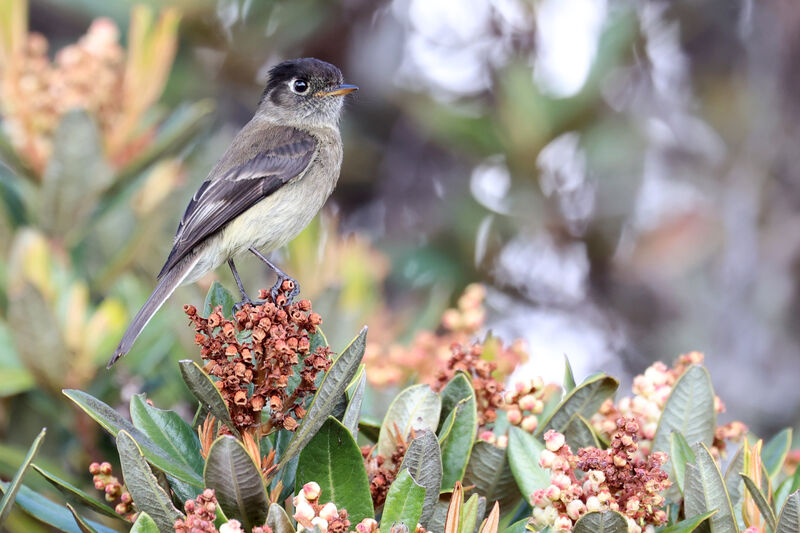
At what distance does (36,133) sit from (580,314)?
3.16 meters

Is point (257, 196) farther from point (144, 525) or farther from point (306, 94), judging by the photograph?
point (144, 525)

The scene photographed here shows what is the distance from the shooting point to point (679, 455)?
191cm

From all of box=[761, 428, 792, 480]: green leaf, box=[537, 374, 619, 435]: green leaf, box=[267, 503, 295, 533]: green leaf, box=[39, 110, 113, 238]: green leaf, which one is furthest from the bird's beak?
box=[267, 503, 295, 533]: green leaf

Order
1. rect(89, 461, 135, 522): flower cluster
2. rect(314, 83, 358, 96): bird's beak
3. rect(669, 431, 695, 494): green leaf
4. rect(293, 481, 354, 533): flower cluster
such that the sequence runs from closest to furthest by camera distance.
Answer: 1. rect(293, 481, 354, 533): flower cluster
2. rect(89, 461, 135, 522): flower cluster
3. rect(669, 431, 695, 494): green leaf
4. rect(314, 83, 358, 96): bird's beak

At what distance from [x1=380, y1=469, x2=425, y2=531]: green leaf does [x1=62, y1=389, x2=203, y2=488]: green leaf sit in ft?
1.16

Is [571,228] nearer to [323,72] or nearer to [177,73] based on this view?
[323,72]

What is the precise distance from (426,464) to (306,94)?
2394mm

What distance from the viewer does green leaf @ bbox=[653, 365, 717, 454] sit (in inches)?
80.4

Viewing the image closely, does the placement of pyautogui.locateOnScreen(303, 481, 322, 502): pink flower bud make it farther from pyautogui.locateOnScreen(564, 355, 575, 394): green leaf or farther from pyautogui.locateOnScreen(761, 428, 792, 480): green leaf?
pyautogui.locateOnScreen(761, 428, 792, 480): green leaf

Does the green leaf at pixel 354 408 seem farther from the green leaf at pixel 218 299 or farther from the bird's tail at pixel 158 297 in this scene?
the bird's tail at pixel 158 297

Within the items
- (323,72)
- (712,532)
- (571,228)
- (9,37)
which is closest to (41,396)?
(9,37)

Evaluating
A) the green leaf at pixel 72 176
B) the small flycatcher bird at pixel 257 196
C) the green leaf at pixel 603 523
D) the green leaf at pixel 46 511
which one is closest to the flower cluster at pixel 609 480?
the green leaf at pixel 603 523

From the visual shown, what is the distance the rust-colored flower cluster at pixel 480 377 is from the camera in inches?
82.4

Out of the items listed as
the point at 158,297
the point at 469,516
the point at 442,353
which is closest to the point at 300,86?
the point at 158,297
